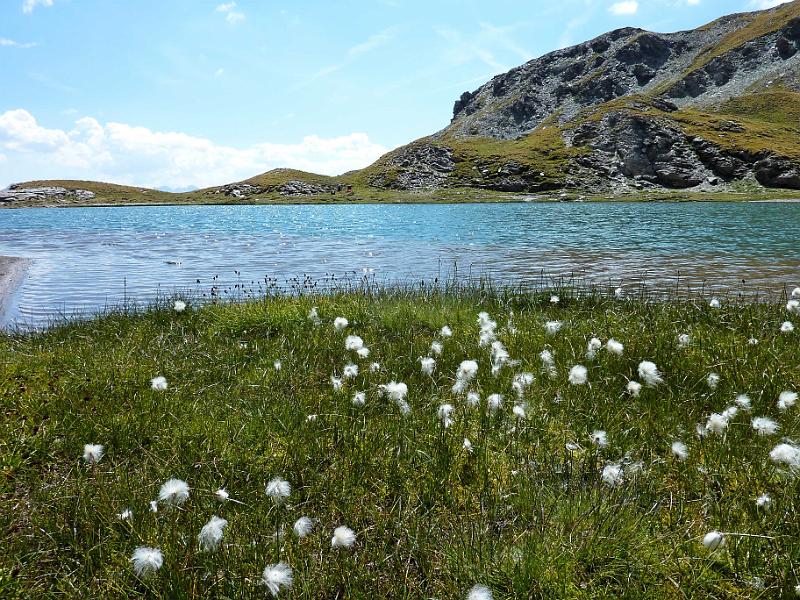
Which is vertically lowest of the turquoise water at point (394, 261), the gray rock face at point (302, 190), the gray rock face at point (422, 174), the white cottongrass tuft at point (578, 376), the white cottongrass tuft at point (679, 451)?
the turquoise water at point (394, 261)

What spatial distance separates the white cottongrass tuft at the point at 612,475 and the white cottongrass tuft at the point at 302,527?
226 centimetres

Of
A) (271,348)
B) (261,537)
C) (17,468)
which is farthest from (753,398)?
(17,468)

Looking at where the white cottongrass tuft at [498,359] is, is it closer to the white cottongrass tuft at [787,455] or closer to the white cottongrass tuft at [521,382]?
the white cottongrass tuft at [521,382]

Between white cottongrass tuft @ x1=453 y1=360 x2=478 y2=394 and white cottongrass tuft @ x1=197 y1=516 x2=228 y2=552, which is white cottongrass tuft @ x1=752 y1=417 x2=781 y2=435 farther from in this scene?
white cottongrass tuft @ x1=197 y1=516 x2=228 y2=552

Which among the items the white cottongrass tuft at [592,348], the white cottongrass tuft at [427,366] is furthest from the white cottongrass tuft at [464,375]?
the white cottongrass tuft at [592,348]

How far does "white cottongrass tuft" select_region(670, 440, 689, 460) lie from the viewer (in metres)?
4.57

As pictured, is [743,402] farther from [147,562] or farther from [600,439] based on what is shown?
[147,562]

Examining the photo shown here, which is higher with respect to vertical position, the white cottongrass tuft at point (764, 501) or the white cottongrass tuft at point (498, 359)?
the white cottongrass tuft at point (498, 359)

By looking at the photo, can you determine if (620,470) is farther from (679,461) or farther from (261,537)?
(261,537)

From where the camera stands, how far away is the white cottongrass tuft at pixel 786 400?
5.31 meters

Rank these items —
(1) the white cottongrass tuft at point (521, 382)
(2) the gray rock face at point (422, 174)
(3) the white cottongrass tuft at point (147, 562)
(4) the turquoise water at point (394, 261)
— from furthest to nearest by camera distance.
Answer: (2) the gray rock face at point (422, 174)
(4) the turquoise water at point (394, 261)
(1) the white cottongrass tuft at point (521, 382)
(3) the white cottongrass tuft at point (147, 562)

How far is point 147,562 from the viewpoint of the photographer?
3.10 meters

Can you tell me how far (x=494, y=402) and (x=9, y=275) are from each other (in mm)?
25301

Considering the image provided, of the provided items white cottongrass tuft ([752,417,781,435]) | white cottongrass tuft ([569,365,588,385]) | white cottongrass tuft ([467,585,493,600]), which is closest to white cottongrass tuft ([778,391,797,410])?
white cottongrass tuft ([752,417,781,435])
